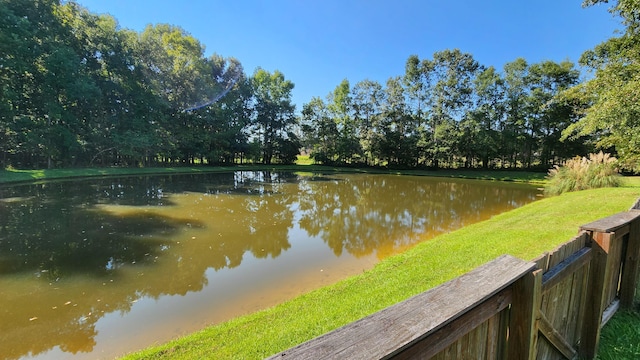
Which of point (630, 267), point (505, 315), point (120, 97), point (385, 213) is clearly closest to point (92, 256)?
point (505, 315)

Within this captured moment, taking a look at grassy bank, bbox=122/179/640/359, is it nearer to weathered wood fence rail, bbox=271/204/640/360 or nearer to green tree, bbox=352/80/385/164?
weathered wood fence rail, bbox=271/204/640/360

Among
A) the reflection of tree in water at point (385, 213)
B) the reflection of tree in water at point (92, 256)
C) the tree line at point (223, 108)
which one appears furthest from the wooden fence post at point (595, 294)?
the tree line at point (223, 108)

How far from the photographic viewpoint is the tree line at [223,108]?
19672 mm

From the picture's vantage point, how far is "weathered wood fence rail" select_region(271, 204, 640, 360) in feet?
2.87

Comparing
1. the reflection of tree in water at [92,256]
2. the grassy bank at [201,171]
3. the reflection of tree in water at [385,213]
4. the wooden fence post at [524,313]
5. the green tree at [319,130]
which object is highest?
the green tree at [319,130]

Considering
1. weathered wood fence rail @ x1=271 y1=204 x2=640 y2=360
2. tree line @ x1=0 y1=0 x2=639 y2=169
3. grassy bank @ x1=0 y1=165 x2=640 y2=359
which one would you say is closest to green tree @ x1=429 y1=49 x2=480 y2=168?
tree line @ x1=0 y1=0 x2=639 y2=169

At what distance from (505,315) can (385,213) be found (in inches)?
409

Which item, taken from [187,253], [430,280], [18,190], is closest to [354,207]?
[187,253]

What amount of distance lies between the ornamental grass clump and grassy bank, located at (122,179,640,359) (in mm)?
6645

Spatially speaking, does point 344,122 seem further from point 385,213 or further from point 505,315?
point 505,315

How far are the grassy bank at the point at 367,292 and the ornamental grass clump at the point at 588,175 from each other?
21.8 feet

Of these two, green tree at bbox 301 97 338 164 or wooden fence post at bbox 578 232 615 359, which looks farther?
green tree at bbox 301 97 338 164

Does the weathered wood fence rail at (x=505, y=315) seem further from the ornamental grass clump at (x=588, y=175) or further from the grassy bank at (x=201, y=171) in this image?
the grassy bank at (x=201, y=171)

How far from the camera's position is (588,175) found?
12.8m
